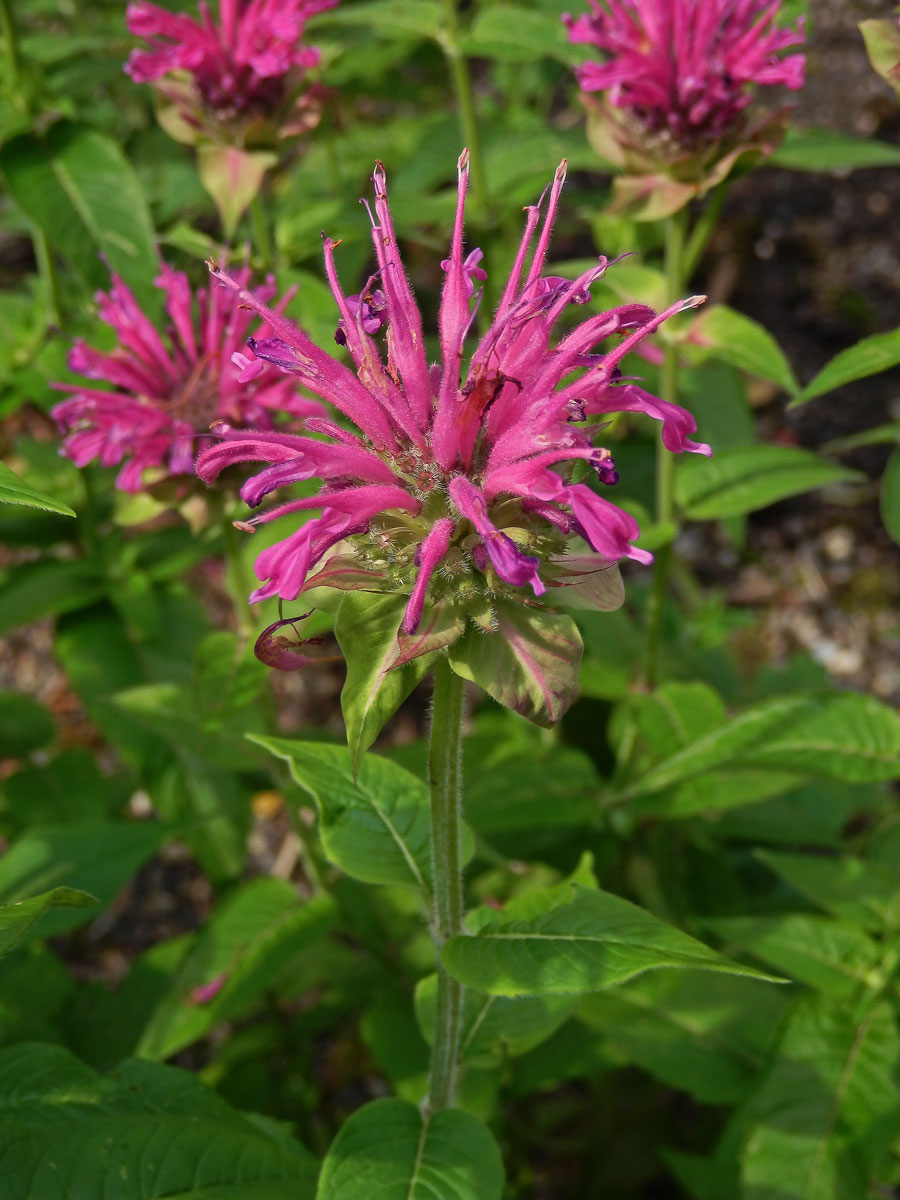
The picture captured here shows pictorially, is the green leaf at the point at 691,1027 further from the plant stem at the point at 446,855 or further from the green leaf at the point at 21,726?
the green leaf at the point at 21,726

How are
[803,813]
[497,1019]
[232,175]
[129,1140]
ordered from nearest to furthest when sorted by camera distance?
[129,1140], [497,1019], [232,175], [803,813]

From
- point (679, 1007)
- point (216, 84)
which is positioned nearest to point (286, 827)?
point (679, 1007)

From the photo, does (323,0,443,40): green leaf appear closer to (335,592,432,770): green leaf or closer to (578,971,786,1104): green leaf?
(335,592,432,770): green leaf

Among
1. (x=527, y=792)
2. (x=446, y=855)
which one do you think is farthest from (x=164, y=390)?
(x=446, y=855)

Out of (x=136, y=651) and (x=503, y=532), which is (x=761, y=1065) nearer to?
(x=503, y=532)

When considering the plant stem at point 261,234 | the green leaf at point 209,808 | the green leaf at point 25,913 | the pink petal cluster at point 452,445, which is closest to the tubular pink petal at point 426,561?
the pink petal cluster at point 452,445

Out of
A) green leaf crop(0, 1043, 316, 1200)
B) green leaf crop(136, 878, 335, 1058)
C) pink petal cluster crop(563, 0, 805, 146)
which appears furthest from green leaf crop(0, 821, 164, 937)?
pink petal cluster crop(563, 0, 805, 146)

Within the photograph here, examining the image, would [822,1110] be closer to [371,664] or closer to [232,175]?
[371,664]

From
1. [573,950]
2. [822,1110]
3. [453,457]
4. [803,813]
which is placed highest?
[453,457]
